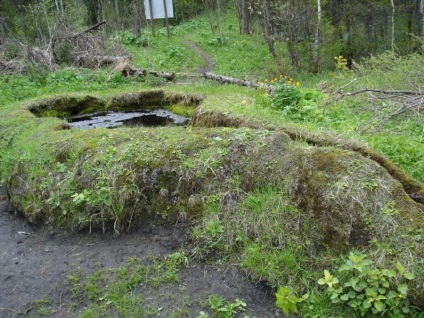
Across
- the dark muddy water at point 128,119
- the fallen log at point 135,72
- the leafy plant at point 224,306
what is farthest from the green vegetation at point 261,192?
the fallen log at point 135,72

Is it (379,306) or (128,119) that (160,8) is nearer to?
(128,119)

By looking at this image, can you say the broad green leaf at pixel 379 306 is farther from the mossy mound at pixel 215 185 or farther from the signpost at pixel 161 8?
the signpost at pixel 161 8

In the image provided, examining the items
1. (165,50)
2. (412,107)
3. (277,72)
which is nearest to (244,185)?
(412,107)

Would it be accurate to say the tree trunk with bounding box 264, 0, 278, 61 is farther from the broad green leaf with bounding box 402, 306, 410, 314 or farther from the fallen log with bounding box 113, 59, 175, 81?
the broad green leaf with bounding box 402, 306, 410, 314

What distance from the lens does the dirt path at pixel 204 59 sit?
14848mm

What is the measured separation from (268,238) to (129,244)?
153 cm

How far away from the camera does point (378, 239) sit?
3.48 meters

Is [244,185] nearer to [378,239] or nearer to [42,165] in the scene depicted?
[378,239]

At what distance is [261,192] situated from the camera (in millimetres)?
4203

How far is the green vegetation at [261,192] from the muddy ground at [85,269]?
0.10m

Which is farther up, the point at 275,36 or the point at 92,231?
the point at 275,36

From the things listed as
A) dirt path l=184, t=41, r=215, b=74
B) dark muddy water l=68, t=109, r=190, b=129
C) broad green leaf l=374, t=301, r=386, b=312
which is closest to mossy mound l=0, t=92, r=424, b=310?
broad green leaf l=374, t=301, r=386, b=312

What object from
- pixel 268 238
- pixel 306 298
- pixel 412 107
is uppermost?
pixel 412 107

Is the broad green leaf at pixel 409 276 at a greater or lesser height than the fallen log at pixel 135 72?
lesser
